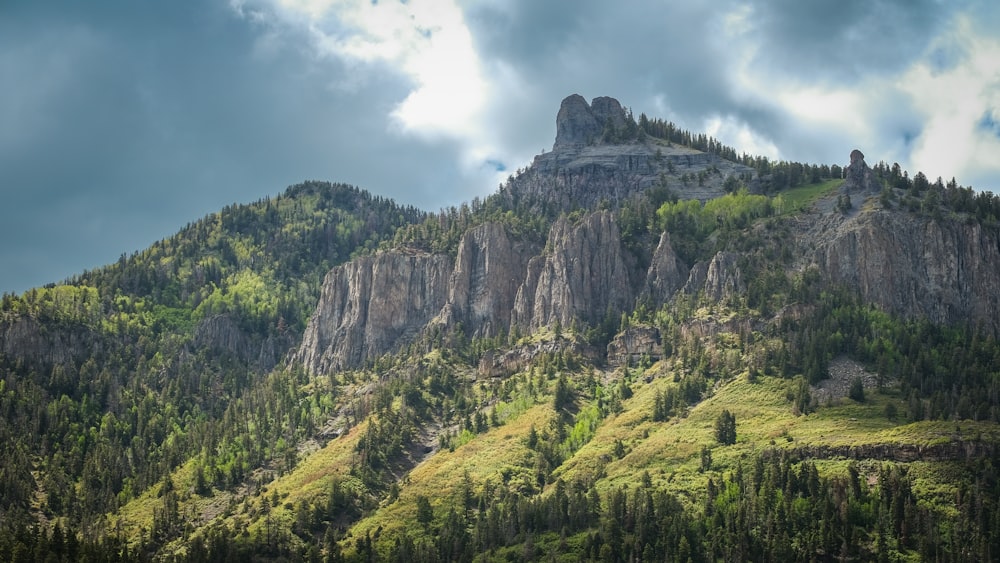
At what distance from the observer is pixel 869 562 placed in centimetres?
19938

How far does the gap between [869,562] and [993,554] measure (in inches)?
787

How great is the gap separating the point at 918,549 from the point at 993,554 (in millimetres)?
11906

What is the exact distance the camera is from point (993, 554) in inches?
7761

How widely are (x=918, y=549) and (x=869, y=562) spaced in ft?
27.4

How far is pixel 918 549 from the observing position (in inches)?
7830
